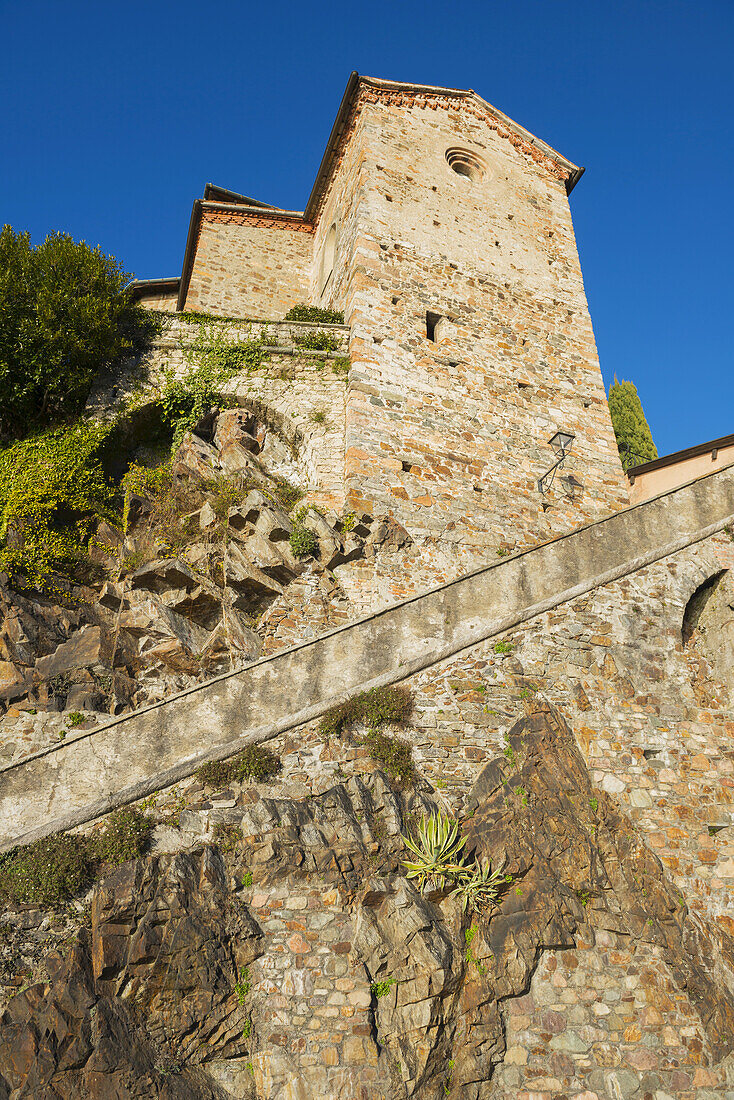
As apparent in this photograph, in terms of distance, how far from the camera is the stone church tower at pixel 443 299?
41.6 ft

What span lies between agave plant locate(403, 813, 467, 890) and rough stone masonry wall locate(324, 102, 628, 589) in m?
5.33

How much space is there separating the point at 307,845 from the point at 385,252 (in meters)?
11.7

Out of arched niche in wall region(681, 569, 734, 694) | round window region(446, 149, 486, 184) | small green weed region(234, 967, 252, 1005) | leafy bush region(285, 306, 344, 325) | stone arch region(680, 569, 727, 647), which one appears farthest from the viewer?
round window region(446, 149, 486, 184)

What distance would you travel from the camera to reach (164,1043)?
18.0ft

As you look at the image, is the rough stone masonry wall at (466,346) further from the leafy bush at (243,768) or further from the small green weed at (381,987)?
the small green weed at (381,987)

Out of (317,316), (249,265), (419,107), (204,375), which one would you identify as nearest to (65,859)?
(204,375)

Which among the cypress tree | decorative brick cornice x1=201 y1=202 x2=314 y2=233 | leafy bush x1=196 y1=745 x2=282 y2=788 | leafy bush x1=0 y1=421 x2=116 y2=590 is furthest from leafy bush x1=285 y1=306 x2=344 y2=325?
the cypress tree

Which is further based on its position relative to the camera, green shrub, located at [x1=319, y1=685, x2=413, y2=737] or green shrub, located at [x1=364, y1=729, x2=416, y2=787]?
green shrub, located at [x1=319, y1=685, x2=413, y2=737]

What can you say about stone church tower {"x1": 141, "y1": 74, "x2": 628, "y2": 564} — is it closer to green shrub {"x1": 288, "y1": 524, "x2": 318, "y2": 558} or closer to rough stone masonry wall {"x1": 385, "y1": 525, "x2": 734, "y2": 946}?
green shrub {"x1": 288, "y1": 524, "x2": 318, "y2": 558}

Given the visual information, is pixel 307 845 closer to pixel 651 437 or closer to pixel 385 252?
pixel 385 252

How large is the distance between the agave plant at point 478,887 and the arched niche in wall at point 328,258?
42.9ft

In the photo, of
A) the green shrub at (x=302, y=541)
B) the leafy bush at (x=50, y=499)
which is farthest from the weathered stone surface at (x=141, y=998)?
the leafy bush at (x=50, y=499)

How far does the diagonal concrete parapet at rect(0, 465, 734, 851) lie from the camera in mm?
6500

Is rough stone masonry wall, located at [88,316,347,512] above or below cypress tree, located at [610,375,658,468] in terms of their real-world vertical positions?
below
